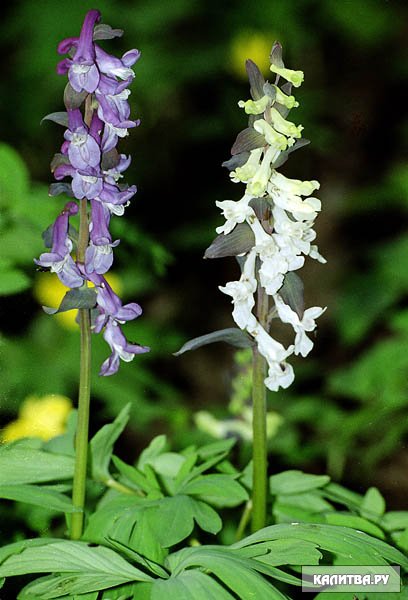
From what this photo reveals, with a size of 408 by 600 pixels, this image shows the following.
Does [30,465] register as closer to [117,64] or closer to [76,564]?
[76,564]

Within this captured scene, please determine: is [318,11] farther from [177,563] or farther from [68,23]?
[177,563]

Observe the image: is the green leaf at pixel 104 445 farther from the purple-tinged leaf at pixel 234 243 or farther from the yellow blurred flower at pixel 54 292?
the yellow blurred flower at pixel 54 292

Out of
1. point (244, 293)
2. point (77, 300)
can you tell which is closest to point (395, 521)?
point (244, 293)

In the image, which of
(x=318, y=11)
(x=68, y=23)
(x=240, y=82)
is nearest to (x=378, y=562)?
(x=68, y=23)

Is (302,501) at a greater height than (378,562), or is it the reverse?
(302,501)

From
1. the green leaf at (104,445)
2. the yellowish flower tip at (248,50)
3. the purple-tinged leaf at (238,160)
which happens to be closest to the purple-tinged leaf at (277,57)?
the purple-tinged leaf at (238,160)

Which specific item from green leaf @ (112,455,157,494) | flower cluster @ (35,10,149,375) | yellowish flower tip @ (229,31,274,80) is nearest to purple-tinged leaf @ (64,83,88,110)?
flower cluster @ (35,10,149,375)
